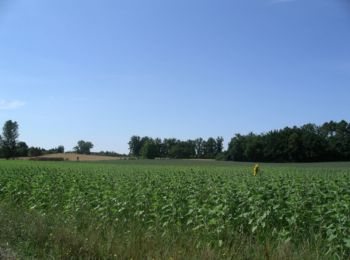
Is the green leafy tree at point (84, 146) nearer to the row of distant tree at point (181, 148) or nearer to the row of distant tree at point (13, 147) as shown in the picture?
the row of distant tree at point (13, 147)

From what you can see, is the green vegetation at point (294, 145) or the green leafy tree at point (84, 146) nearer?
the green vegetation at point (294, 145)

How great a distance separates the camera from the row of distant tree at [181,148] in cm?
15288

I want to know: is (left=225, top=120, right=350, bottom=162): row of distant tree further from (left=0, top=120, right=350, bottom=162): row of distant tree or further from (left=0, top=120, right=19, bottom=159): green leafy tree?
(left=0, top=120, right=19, bottom=159): green leafy tree

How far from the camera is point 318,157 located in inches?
3999

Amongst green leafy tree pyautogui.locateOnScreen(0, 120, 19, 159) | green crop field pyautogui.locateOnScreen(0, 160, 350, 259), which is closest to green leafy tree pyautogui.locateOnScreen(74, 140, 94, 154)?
green leafy tree pyautogui.locateOnScreen(0, 120, 19, 159)

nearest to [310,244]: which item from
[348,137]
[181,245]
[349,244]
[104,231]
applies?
[349,244]

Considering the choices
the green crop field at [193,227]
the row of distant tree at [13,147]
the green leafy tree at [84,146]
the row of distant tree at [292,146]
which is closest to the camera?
the green crop field at [193,227]

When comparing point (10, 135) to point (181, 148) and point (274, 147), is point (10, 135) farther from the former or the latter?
point (274, 147)

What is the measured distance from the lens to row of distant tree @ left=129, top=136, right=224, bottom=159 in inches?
6019

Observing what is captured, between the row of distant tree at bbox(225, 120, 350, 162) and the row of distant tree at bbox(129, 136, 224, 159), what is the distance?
34.2 m

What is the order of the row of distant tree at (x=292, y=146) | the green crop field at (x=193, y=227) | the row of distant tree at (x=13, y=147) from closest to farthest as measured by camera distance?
the green crop field at (x=193, y=227) → the row of distant tree at (x=292, y=146) → the row of distant tree at (x=13, y=147)

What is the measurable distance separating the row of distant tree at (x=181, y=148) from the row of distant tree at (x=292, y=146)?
3418 centimetres

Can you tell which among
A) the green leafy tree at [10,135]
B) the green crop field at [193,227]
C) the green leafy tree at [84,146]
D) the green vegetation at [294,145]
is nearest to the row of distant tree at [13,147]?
the green leafy tree at [10,135]

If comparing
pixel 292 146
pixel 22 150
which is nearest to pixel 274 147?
pixel 292 146
